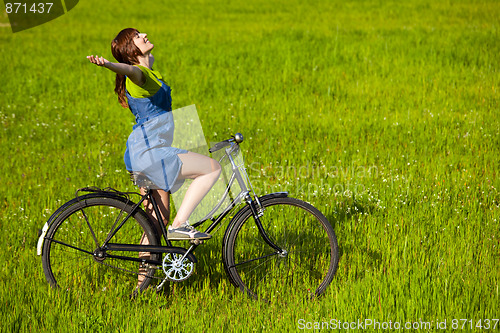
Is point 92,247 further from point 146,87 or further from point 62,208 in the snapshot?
point 146,87

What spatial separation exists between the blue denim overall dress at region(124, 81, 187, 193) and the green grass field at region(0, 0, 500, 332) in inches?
45.0

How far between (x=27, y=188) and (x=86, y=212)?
350 cm

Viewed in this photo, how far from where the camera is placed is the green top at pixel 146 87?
486 centimetres

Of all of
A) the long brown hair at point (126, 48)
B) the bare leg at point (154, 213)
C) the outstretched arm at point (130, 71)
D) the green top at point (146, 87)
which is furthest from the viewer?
the bare leg at point (154, 213)

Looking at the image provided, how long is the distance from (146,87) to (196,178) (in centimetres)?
94

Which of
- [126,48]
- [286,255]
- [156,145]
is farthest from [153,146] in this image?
[286,255]

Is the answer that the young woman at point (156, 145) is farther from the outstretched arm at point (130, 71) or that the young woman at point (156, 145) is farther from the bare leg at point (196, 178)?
the outstretched arm at point (130, 71)

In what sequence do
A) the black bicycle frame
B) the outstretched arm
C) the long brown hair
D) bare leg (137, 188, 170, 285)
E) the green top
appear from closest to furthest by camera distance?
1. the outstretched arm
2. the green top
3. the long brown hair
4. the black bicycle frame
5. bare leg (137, 188, 170, 285)

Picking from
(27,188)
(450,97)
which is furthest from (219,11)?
(27,188)

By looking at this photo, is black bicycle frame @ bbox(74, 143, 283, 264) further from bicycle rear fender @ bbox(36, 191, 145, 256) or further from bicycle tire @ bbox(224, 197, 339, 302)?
bicycle rear fender @ bbox(36, 191, 145, 256)

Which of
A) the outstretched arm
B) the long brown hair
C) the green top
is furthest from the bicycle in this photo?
the long brown hair

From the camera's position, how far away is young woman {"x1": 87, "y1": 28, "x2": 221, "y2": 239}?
4.96 meters

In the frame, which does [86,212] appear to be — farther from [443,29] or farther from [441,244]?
[443,29]

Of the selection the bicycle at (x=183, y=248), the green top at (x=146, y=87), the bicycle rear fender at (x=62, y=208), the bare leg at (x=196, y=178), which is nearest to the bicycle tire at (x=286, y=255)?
the bicycle at (x=183, y=248)
